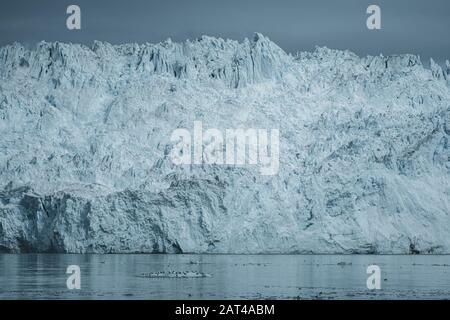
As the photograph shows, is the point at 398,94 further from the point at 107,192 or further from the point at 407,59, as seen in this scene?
the point at 107,192

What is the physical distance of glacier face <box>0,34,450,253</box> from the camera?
3919 cm

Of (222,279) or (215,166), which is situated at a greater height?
(215,166)

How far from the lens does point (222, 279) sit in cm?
2497

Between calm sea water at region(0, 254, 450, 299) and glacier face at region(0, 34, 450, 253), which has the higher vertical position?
glacier face at region(0, 34, 450, 253)

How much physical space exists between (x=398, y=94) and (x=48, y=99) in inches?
721

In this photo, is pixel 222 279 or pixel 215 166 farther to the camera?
pixel 215 166

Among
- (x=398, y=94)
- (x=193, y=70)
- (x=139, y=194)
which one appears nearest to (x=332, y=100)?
(x=398, y=94)

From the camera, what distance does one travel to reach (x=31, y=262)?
33.7 meters

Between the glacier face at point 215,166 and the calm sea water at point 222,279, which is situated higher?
the glacier face at point 215,166

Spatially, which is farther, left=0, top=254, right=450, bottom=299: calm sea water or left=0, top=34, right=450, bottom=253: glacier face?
left=0, top=34, right=450, bottom=253: glacier face

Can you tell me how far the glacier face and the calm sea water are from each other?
373 centimetres

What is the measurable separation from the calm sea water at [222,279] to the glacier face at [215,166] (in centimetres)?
373

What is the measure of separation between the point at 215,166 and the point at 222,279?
50.2ft

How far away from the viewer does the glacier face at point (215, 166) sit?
3919cm
